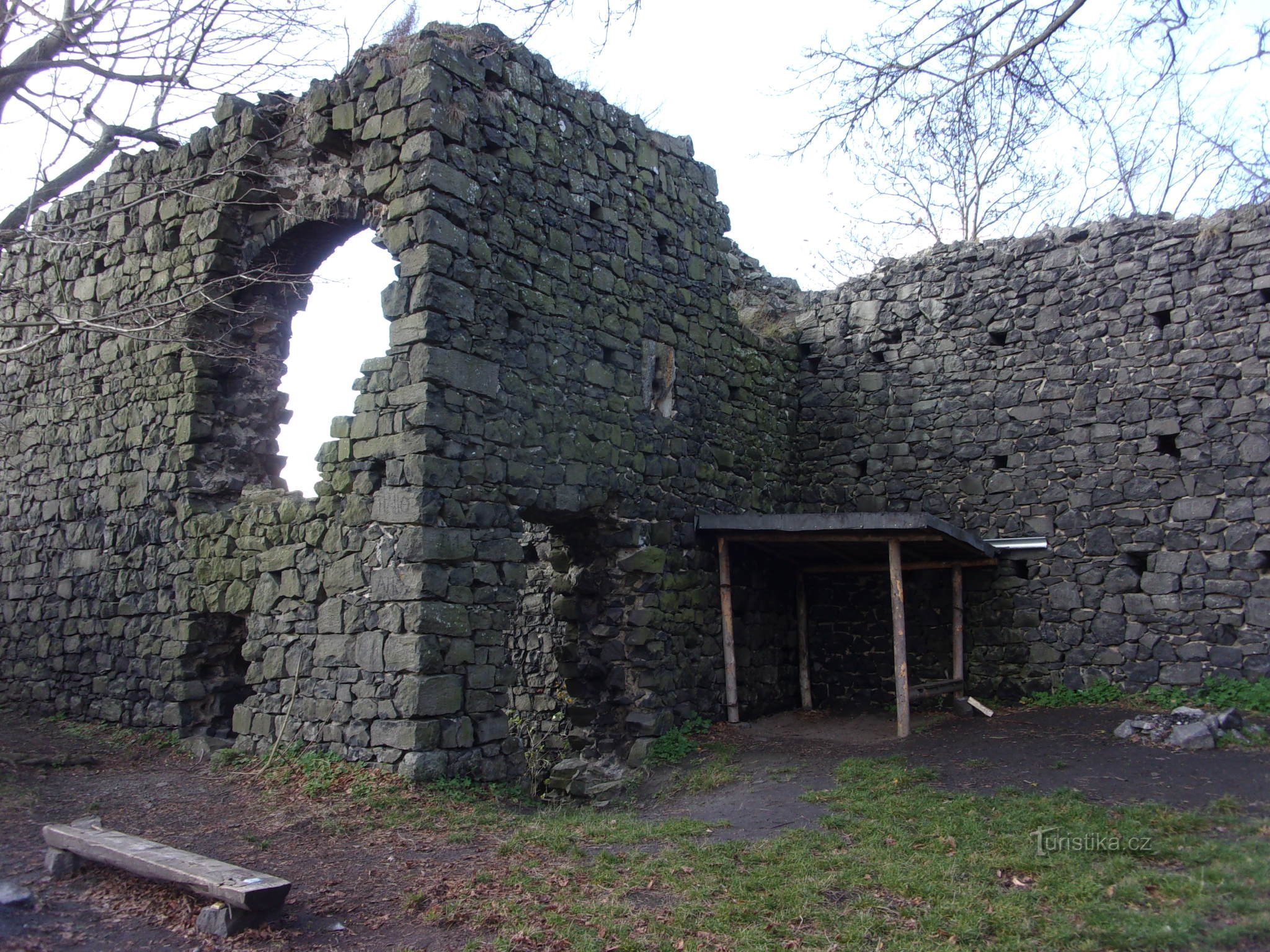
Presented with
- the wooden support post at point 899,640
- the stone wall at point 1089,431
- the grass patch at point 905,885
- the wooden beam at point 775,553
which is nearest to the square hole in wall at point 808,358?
the stone wall at point 1089,431

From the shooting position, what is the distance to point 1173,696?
983 centimetres

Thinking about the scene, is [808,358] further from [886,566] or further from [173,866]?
[173,866]

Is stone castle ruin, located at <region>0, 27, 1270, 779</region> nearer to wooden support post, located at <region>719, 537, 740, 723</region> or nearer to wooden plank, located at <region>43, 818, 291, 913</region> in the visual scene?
wooden support post, located at <region>719, 537, 740, 723</region>

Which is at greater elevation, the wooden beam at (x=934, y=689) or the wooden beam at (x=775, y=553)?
the wooden beam at (x=775, y=553)

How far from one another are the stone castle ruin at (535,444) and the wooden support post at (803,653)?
193mm

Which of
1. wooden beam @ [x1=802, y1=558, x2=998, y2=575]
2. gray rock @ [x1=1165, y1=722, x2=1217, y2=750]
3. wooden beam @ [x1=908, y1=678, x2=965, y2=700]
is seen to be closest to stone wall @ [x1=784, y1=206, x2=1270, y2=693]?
wooden beam @ [x1=802, y1=558, x2=998, y2=575]

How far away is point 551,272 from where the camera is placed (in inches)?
360

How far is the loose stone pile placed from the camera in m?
8.15

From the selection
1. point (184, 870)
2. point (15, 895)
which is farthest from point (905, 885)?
point (15, 895)

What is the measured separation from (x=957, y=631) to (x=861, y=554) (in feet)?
4.54

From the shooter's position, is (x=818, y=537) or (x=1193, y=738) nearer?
(x=1193, y=738)

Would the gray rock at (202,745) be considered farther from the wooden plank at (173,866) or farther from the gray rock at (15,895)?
the gray rock at (15,895)

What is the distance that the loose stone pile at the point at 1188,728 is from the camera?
8.15 meters

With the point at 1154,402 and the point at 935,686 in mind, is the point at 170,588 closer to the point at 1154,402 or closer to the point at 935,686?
the point at 935,686
